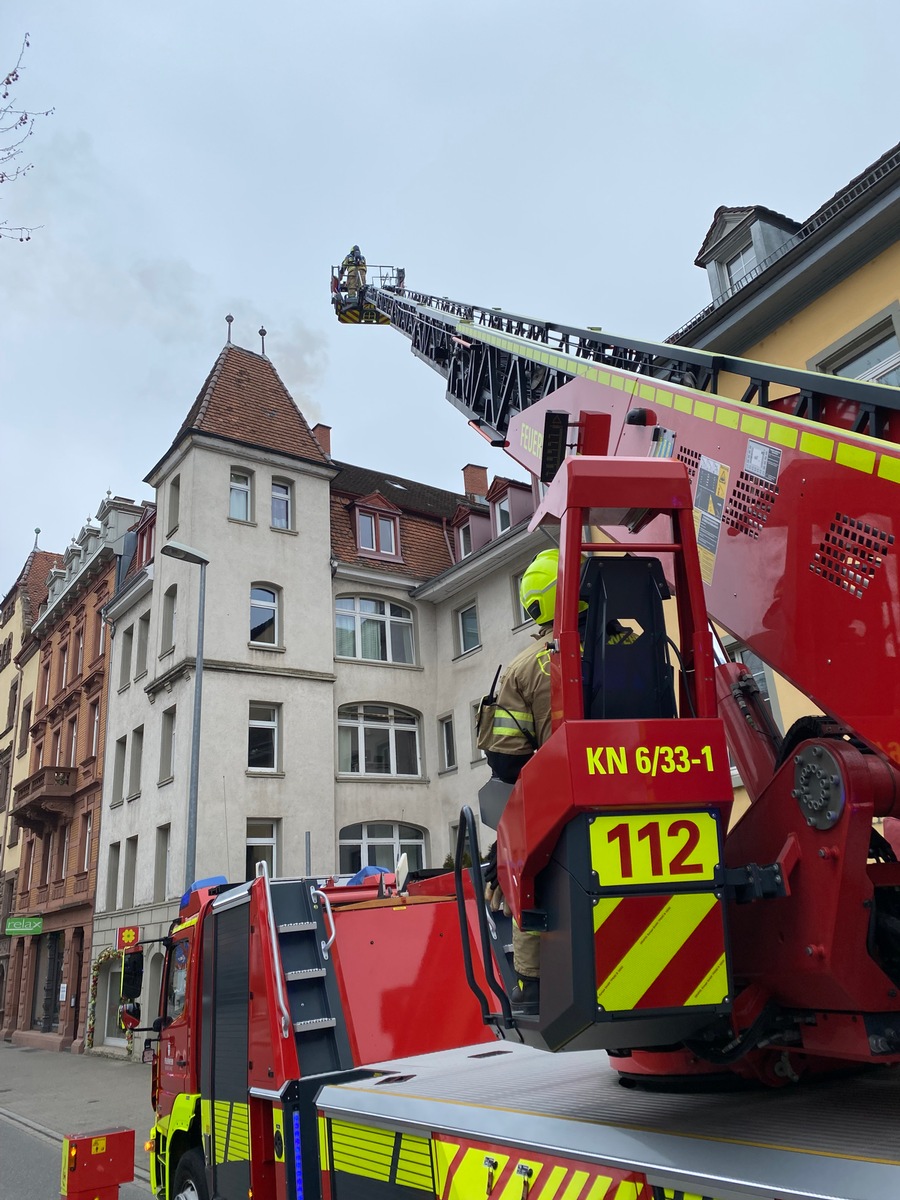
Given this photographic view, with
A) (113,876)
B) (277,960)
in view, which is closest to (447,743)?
(113,876)

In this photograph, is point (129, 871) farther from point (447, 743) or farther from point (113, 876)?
point (447, 743)

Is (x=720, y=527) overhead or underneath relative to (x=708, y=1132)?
overhead

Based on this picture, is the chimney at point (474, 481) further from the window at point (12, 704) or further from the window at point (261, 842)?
the window at point (12, 704)

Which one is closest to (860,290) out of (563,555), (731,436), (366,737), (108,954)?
(731,436)

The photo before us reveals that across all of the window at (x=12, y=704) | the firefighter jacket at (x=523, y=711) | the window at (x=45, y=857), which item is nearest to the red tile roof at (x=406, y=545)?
the window at (x=45, y=857)

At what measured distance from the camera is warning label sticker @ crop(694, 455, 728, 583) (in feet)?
10.6

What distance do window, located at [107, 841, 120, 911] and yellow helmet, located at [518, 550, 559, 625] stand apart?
2488cm

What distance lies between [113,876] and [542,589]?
25.6 m

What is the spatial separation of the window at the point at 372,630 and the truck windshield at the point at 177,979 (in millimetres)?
17834

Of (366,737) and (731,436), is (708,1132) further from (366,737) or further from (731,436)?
(366,737)

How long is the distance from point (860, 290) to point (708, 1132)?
11090 mm

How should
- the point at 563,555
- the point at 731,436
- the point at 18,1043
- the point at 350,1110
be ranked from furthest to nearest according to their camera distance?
1. the point at 18,1043
2. the point at 350,1110
3. the point at 731,436
4. the point at 563,555

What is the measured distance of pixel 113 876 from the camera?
25.8m

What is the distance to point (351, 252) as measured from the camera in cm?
2064
